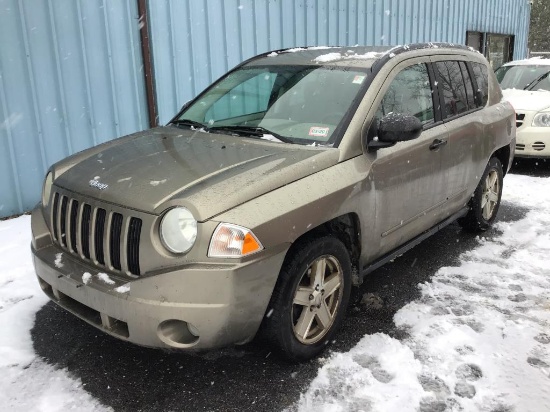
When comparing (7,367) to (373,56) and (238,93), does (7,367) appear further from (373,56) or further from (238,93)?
(373,56)

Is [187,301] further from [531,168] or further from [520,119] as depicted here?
[531,168]

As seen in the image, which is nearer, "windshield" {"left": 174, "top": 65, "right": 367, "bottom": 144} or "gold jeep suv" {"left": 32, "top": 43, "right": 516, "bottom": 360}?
"gold jeep suv" {"left": 32, "top": 43, "right": 516, "bottom": 360}

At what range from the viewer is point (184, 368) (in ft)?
9.62

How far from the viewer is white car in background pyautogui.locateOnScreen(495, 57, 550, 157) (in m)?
7.58

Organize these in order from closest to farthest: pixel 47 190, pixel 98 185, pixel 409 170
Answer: pixel 98 185 → pixel 47 190 → pixel 409 170

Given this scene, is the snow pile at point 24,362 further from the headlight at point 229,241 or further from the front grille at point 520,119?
the front grille at point 520,119

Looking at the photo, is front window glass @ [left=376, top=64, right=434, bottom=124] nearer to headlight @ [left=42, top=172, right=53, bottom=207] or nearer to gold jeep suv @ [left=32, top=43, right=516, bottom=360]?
gold jeep suv @ [left=32, top=43, right=516, bottom=360]

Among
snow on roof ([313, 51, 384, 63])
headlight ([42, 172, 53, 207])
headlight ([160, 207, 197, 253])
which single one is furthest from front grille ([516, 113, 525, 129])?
headlight ([42, 172, 53, 207])

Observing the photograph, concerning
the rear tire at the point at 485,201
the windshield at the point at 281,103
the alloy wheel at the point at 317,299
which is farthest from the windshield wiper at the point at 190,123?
the rear tire at the point at 485,201

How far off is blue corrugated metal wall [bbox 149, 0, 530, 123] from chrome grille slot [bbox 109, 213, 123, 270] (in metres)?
4.47

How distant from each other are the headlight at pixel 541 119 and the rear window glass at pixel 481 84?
332 centimetres

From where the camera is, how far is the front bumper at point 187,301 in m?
2.37

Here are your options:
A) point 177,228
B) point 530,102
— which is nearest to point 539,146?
point 530,102

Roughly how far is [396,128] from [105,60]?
14.4 feet
